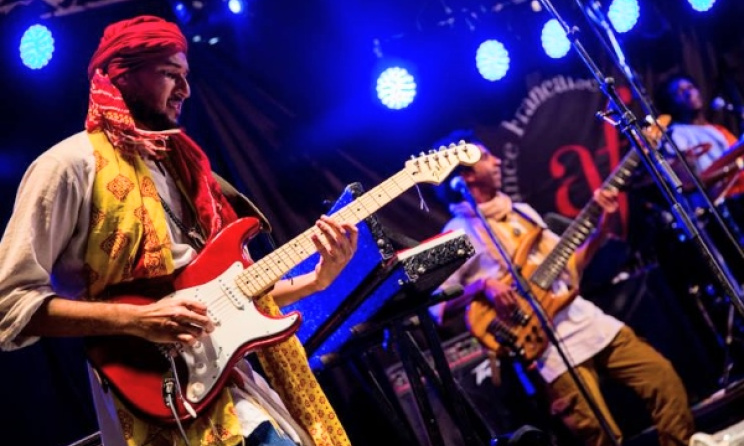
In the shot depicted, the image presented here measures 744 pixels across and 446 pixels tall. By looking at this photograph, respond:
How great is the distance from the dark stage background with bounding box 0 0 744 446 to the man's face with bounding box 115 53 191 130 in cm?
241

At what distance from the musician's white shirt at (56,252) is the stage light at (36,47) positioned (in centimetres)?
260

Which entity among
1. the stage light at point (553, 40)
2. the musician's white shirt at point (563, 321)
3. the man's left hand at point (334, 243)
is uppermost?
the stage light at point (553, 40)

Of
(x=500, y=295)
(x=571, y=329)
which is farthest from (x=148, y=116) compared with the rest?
(x=571, y=329)

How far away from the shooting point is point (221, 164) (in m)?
5.47

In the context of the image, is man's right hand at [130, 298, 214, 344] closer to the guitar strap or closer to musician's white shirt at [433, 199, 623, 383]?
the guitar strap

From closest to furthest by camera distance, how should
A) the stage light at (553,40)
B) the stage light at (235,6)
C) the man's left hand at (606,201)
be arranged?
1. the stage light at (235,6)
2. the man's left hand at (606,201)
3. the stage light at (553,40)

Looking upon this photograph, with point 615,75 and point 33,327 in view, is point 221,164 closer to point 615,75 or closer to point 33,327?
point 33,327

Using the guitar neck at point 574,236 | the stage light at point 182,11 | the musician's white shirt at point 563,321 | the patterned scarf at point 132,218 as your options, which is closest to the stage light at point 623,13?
the guitar neck at point 574,236

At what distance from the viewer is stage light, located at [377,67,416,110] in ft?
20.6

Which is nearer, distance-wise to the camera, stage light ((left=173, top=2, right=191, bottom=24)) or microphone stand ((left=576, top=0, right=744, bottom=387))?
microphone stand ((left=576, top=0, right=744, bottom=387))

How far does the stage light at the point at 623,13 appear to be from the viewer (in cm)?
→ 735

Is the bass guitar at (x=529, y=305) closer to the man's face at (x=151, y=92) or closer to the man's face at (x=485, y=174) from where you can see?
the man's face at (x=485, y=174)

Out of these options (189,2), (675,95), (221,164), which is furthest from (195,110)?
(675,95)

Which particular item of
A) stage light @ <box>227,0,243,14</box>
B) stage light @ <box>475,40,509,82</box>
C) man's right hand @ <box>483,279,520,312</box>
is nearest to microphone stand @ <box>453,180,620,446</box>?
man's right hand @ <box>483,279,520,312</box>
